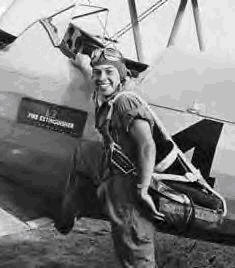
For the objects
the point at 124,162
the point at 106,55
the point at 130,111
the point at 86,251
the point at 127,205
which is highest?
the point at 106,55

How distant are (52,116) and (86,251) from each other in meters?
2.53

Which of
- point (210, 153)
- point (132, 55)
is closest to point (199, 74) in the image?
point (210, 153)

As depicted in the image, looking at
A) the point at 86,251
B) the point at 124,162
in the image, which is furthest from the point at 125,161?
the point at 86,251

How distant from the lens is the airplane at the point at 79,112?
3.86 meters

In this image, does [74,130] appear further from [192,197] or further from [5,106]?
[192,197]

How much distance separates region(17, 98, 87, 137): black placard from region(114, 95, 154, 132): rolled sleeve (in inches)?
22.0

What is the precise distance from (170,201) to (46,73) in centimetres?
157

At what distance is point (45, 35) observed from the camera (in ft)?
13.4

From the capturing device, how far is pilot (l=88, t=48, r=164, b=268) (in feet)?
11.2

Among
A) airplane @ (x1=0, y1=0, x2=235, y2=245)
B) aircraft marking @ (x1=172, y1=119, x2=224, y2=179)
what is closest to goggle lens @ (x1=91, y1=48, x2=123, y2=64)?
airplane @ (x1=0, y1=0, x2=235, y2=245)

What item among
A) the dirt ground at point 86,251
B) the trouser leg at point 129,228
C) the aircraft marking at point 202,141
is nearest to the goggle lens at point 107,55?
the aircraft marking at point 202,141

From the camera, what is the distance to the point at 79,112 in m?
3.90

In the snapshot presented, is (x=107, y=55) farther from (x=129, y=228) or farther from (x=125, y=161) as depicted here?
(x=129, y=228)

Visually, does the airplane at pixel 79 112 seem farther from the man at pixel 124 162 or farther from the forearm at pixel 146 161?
the forearm at pixel 146 161
